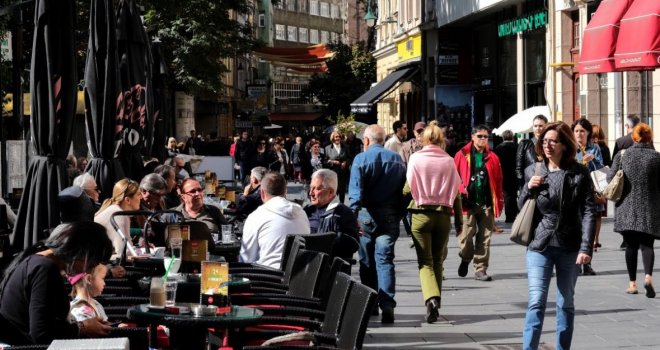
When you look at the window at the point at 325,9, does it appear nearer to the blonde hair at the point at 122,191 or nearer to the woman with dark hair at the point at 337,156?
the woman with dark hair at the point at 337,156

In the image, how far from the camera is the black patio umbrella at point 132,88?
17781 millimetres

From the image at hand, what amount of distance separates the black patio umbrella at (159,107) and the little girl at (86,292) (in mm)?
18509

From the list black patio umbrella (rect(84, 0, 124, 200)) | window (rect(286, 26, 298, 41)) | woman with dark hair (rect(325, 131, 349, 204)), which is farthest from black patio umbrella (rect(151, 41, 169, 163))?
window (rect(286, 26, 298, 41))

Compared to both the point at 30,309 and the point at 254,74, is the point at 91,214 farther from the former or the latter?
the point at 254,74

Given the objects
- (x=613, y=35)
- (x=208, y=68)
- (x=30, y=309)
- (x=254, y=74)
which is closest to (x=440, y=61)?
(x=208, y=68)

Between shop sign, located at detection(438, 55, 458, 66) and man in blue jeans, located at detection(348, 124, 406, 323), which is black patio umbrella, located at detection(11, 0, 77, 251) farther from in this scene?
shop sign, located at detection(438, 55, 458, 66)

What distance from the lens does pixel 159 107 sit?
2600 cm

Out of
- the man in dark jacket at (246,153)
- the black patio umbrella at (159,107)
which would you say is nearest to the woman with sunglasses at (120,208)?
the black patio umbrella at (159,107)

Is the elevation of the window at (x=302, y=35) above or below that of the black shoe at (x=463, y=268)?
above

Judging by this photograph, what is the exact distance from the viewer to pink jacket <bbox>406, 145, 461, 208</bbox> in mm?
12617

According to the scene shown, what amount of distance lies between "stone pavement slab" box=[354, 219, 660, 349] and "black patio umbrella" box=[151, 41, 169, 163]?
915 centimetres

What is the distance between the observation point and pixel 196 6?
1636 inches

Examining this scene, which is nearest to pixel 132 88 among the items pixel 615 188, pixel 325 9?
pixel 615 188

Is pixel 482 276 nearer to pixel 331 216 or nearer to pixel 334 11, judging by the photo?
pixel 331 216
